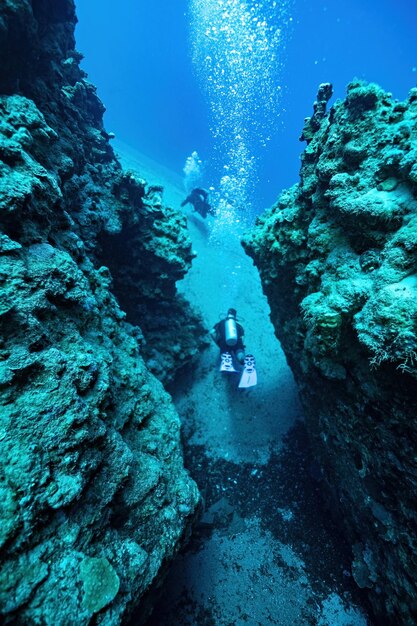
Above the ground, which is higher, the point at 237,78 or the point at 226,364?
the point at 237,78

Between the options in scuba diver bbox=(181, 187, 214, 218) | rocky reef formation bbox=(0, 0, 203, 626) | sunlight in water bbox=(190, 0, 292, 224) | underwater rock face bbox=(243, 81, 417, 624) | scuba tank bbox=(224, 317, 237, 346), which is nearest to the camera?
rocky reef formation bbox=(0, 0, 203, 626)

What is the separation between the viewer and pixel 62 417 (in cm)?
187

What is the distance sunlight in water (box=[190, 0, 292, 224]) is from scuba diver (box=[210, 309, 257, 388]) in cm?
1324

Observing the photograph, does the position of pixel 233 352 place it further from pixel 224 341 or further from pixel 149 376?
pixel 149 376

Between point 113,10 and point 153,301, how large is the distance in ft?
355

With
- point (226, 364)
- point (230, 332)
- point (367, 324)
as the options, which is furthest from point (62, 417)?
point (230, 332)

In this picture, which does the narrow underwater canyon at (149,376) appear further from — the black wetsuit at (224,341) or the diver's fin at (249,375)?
the black wetsuit at (224,341)

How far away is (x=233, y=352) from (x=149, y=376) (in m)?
3.21

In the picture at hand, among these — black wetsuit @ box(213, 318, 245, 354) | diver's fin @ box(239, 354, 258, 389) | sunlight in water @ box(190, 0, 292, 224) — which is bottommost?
diver's fin @ box(239, 354, 258, 389)

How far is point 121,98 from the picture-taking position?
8719 centimetres

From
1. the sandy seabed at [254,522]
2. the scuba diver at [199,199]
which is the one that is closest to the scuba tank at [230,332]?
the sandy seabed at [254,522]

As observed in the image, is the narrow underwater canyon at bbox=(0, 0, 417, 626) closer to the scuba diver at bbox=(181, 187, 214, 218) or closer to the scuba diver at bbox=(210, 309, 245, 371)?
the scuba diver at bbox=(210, 309, 245, 371)

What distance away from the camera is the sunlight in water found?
29.0 metres

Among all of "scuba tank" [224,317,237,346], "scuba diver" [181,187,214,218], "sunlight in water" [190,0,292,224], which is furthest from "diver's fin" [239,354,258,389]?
"sunlight in water" [190,0,292,224]
